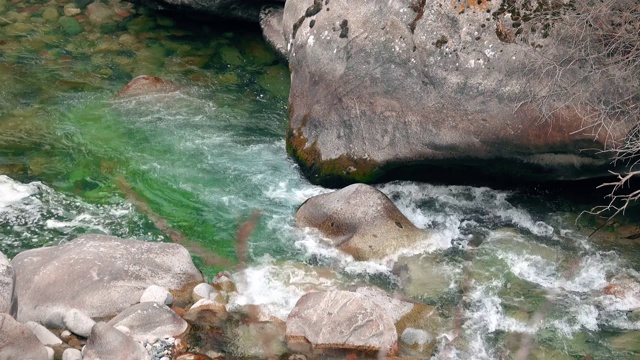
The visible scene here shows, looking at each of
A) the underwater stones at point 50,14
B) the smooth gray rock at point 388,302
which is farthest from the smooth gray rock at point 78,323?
the underwater stones at point 50,14

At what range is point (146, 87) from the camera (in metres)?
13.0

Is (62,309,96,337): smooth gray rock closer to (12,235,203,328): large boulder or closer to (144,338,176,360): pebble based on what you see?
(12,235,203,328): large boulder

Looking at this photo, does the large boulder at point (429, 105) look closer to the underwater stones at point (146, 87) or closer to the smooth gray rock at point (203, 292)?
the smooth gray rock at point (203, 292)

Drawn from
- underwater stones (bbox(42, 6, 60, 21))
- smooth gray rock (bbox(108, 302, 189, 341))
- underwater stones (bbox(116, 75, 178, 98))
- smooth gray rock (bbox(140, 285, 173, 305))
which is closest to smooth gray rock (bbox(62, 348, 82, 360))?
smooth gray rock (bbox(108, 302, 189, 341))

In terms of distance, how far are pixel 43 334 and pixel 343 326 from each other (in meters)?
2.71

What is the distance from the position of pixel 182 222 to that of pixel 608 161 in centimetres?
482

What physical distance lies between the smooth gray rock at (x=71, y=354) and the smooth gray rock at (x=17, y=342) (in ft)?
0.55

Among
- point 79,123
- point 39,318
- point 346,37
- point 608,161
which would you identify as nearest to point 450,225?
point 608,161

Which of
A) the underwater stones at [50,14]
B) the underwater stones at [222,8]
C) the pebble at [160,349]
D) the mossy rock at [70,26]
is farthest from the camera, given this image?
the underwater stones at [50,14]

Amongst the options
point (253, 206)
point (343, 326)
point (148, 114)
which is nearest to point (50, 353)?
point (343, 326)

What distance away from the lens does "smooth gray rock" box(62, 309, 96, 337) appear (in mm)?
8094

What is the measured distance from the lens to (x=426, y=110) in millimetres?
10148

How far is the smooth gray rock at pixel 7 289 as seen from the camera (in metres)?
8.11

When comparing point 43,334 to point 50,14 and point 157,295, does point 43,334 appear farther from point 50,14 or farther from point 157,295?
point 50,14
